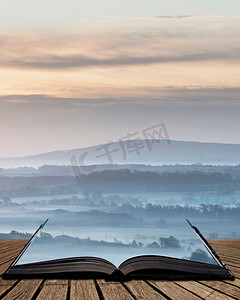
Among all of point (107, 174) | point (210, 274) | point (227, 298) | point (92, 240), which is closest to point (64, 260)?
point (92, 240)

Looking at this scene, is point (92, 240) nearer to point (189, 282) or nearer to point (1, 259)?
point (1, 259)

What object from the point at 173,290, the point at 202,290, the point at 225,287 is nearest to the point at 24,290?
the point at 173,290

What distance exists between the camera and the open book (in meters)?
4.31

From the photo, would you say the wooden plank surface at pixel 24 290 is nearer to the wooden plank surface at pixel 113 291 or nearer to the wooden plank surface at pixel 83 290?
the wooden plank surface at pixel 83 290

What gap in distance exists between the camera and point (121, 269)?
14.6ft

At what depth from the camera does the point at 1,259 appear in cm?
575

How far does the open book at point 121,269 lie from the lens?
4.31 metres

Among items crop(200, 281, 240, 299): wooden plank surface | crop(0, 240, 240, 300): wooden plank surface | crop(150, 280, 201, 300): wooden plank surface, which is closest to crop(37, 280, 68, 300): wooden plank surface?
crop(0, 240, 240, 300): wooden plank surface

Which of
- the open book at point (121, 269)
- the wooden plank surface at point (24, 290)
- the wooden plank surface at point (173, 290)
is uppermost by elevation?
the open book at point (121, 269)

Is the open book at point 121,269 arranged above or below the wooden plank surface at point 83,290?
above

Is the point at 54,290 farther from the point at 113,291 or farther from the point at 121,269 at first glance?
the point at 121,269

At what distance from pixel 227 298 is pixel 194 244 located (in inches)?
45.7

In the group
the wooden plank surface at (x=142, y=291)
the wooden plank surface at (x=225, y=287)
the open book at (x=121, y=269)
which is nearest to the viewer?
the wooden plank surface at (x=142, y=291)

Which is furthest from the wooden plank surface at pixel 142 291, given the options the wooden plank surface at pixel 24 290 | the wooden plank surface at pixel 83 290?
the wooden plank surface at pixel 24 290
